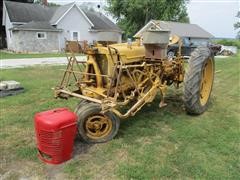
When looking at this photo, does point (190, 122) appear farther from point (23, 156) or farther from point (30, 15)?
point (30, 15)

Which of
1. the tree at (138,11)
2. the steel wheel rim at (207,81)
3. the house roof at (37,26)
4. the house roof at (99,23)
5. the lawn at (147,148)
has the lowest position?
the lawn at (147,148)

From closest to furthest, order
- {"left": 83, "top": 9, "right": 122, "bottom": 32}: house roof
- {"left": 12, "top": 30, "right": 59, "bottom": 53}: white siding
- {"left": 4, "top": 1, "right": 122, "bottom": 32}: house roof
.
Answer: {"left": 12, "top": 30, "right": 59, "bottom": 53}: white siding < {"left": 4, "top": 1, "right": 122, "bottom": 32}: house roof < {"left": 83, "top": 9, "right": 122, "bottom": 32}: house roof

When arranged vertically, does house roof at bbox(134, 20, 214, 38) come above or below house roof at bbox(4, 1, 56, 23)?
below

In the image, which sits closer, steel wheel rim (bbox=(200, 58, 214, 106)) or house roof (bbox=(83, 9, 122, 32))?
steel wheel rim (bbox=(200, 58, 214, 106))

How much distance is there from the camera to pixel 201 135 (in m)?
4.14

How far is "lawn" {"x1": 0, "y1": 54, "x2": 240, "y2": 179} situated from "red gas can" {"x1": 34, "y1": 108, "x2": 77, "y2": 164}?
0.13 m

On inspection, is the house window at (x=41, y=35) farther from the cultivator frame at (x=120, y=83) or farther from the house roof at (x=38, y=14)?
the cultivator frame at (x=120, y=83)

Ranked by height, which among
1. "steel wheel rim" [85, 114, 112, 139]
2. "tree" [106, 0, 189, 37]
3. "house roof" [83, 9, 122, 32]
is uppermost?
"tree" [106, 0, 189, 37]

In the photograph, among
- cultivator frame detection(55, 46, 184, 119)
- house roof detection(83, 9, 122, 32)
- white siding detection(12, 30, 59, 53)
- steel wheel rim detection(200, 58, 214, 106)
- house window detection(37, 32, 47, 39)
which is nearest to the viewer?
cultivator frame detection(55, 46, 184, 119)

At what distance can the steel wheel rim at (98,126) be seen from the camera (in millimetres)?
3713

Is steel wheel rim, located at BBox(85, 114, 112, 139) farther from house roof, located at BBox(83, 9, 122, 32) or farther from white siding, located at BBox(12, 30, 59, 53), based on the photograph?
house roof, located at BBox(83, 9, 122, 32)

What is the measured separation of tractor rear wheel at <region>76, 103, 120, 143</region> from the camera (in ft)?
12.0

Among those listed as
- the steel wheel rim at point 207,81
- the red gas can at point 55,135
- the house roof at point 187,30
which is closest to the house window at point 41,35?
the house roof at point 187,30

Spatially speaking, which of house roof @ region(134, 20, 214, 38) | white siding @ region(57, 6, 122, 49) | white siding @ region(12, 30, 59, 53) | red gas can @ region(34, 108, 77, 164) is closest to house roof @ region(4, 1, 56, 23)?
white siding @ region(12, 30, 59, 53)
